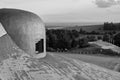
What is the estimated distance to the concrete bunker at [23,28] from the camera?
30.7ft

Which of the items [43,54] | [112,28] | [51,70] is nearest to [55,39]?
[43,54]

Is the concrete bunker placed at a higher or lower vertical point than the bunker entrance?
higher

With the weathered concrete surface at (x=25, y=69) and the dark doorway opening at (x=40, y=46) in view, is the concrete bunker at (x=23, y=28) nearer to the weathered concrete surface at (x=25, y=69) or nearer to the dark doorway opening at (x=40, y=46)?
A: the dark doorway opening at (x=40, y=46)

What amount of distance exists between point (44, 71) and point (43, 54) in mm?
3004

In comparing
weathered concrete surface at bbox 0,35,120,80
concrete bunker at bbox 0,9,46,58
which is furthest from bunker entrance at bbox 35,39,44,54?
weathered concrete surface at bbox 0,35,120,80

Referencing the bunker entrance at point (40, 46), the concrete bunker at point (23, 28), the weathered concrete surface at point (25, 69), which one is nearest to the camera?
the weathered concrete surface at point (25, 69)

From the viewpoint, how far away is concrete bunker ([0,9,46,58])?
9367 mm

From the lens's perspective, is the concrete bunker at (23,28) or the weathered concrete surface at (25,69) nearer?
the weathered concrete surface at (25,69)

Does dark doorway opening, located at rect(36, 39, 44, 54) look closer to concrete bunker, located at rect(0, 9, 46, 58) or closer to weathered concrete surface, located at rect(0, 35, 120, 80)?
concrete bunker, located at rect(0, 9, 46, 58)

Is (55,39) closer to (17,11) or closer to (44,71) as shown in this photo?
(17,11)

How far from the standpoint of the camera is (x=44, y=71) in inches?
311

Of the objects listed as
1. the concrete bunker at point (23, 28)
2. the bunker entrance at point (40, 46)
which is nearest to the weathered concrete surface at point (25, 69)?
the concrete bunker at point (23, 28)

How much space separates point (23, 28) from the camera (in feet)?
31.1

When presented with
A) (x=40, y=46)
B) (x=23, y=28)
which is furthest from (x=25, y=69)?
(x=40, y=46)
